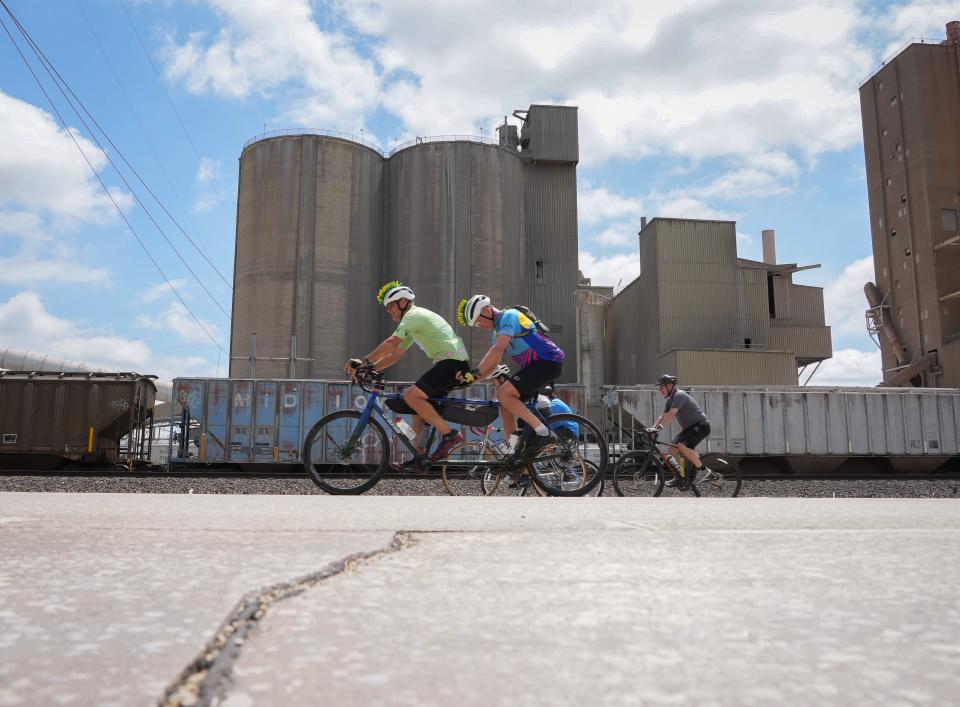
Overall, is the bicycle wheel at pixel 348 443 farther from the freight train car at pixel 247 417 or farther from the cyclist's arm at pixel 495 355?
the freight train car at pixel 247 417

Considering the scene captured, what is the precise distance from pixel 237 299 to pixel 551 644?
36399 mm

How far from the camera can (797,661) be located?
1.19m

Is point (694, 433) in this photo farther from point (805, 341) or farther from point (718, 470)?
point (805, 341)

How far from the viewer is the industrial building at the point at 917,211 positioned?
40375 mm

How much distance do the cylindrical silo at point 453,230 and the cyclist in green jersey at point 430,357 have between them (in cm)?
2667

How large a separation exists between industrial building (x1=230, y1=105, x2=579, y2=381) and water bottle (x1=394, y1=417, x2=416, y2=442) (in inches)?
1050

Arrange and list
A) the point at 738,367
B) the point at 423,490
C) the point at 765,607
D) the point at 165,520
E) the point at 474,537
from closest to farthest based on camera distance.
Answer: the point at 765,607 → the point at 474,537 → the point at 165,520 → the point at 423,490 → the point at 738,367

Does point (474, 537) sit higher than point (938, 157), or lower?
lower

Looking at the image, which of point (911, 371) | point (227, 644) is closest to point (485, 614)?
point (227, 644)

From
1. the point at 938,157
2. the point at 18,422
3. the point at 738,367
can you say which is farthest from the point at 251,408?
the point at 938,157

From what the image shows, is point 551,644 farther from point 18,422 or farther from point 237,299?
point 237,299

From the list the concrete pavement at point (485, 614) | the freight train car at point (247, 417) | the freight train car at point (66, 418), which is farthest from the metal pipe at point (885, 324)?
the concrete pavement at point (485, 614)

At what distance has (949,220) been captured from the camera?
41062 mm

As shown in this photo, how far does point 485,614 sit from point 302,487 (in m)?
10.8
